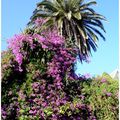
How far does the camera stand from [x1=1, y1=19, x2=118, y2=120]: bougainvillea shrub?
14586 millimetres

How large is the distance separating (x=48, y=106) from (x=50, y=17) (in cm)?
1595

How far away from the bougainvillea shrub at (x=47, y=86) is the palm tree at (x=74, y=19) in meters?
13.4

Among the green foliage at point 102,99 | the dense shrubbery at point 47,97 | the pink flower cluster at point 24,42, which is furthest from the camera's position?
the green foliage at point 102,99

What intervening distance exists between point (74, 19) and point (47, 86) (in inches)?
626

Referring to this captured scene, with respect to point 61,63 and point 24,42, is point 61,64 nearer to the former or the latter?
point 61,63

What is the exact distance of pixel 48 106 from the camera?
1470 centimetres

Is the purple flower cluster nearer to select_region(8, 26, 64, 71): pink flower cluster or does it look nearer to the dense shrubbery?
the dense shrubbery

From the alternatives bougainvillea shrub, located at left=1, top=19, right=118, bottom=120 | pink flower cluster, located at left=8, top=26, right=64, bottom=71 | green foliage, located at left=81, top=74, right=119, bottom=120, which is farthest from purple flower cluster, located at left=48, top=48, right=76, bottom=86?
green foliage, located at left=81, top=74, right=119, bottom=120

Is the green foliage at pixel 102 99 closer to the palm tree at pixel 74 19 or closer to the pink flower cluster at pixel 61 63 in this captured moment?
the pink flower cluster at pixel 61 63

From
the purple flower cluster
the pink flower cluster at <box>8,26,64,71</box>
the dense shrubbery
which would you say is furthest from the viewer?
the purple flower cluster

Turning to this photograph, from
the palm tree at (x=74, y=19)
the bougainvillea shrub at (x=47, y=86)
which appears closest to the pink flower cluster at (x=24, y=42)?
the bougainvillea shrub at (x=47, y=86)

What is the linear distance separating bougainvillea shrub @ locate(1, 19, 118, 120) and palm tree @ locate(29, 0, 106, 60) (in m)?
13.4

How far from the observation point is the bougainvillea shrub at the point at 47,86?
14.6m

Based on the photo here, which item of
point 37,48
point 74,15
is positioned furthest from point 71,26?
point 37,48
